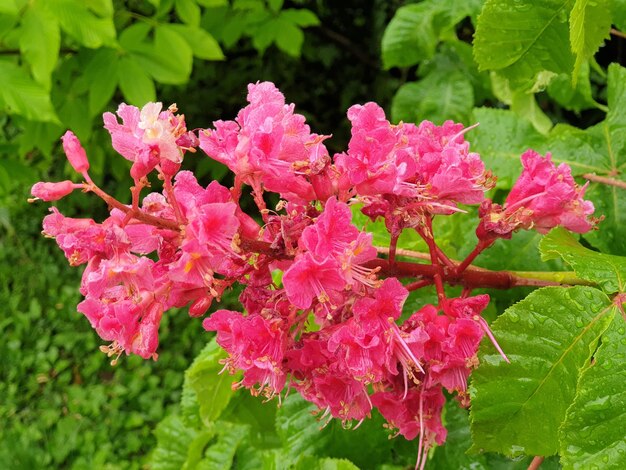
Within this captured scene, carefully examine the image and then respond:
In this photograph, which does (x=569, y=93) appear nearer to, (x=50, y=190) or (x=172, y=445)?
(x=50, y=190)

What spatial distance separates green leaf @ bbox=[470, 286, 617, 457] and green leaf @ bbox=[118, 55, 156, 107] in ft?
5.68

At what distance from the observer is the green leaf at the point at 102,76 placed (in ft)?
7.92

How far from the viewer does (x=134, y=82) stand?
2352mm

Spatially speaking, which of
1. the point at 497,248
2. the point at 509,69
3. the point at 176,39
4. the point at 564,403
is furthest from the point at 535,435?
the point at 176,39

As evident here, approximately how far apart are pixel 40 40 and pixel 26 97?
166 millimetres

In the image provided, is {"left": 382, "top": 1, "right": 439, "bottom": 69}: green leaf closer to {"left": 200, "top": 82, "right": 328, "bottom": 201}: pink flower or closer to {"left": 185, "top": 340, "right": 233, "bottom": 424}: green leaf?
{"left": 185, "top": 340, "right": 233, "bottom": 424}: green leaf

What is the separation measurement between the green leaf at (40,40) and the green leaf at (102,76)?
44 cm

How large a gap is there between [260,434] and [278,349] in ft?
2.54

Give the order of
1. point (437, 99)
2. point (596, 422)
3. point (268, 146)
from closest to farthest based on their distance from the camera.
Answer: point (596, 422) < point (268, 146) < point (437, 99)

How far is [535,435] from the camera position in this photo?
0.89 m

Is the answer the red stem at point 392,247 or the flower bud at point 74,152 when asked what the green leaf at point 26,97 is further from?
the red stem at point 392,247

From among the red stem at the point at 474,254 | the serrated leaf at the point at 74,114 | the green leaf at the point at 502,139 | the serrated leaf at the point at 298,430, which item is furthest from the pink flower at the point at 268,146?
the serrated leaf at the point at 74,114

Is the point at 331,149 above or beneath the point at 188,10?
beneath

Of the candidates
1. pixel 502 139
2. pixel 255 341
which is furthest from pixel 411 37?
pixel 255 341
